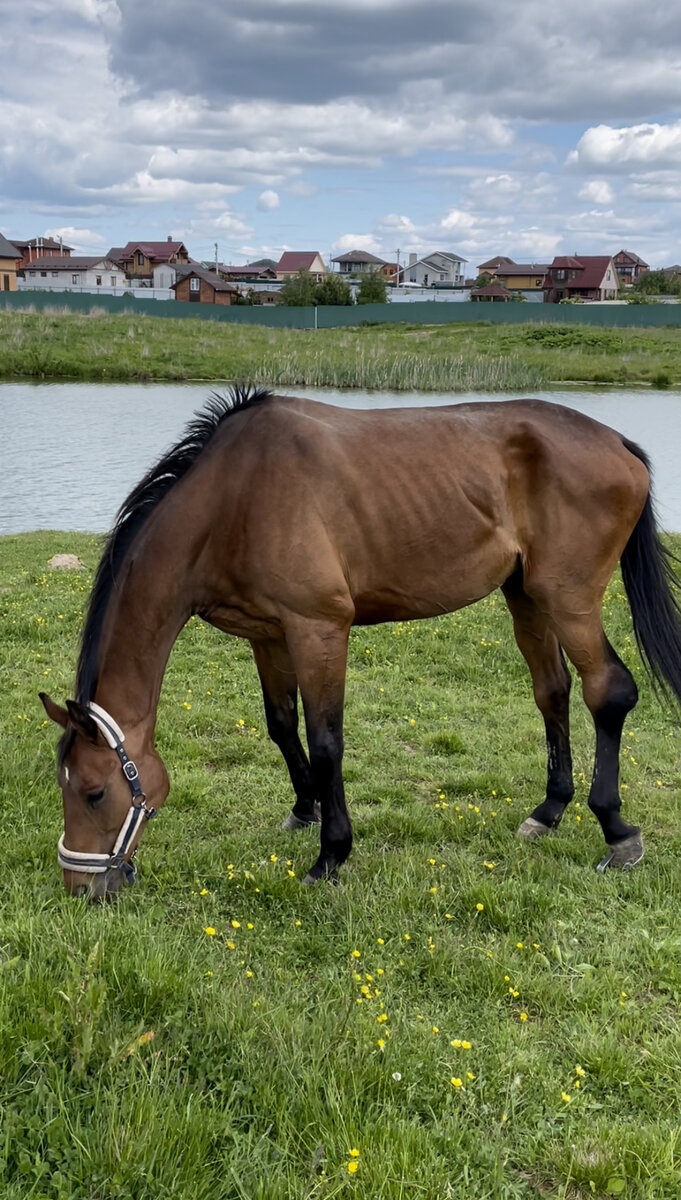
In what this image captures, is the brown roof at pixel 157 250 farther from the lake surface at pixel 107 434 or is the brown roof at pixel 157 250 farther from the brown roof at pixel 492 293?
the lake surface at pixel 107 434

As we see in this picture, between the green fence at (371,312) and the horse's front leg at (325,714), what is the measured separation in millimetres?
45686

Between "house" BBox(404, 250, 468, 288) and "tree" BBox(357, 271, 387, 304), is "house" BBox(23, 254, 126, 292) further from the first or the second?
"house" BBox(404, 250, 468, 288)

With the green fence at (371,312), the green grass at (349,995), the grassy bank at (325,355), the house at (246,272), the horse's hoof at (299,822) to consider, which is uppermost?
the house at (246,272)

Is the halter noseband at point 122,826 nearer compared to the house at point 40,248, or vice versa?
the halter noseband at point 122,826

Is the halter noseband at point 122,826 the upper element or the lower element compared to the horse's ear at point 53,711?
lower

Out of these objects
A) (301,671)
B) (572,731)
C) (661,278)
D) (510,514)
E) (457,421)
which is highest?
(661,278)

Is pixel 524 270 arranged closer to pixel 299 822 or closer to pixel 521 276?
pixel 521 276

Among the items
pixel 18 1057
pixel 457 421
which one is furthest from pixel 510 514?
pixel 18 1057

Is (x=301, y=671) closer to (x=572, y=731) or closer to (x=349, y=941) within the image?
(x=349, y=941)

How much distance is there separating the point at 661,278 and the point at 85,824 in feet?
296

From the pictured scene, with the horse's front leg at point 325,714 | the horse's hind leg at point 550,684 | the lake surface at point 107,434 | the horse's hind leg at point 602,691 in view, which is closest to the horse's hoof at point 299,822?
the horse's front leg at point 325,714

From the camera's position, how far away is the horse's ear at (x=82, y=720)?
3217mm

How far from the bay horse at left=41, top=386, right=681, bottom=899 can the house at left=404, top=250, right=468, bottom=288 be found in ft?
405

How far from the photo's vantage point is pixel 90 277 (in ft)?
289
